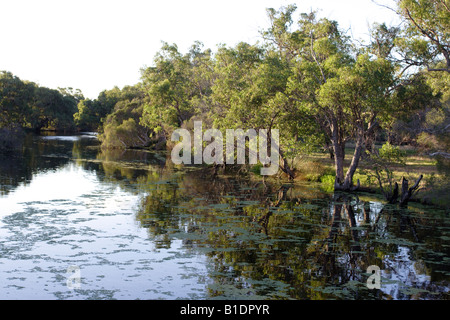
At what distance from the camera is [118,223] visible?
18.2 meters

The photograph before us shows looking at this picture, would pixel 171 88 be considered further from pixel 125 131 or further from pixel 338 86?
pixel 338 86

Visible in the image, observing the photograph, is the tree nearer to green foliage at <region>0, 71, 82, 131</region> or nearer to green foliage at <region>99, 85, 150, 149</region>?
green foliage at <region>99, 85, 150, 149</region>

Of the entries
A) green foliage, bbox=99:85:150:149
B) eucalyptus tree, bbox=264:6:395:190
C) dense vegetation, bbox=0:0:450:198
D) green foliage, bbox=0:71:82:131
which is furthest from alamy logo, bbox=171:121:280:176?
green foliage, bbox=0:71:82:131

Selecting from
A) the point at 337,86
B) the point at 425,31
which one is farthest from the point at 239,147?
the point at 425,31

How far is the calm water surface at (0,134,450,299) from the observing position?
11375 millimetres

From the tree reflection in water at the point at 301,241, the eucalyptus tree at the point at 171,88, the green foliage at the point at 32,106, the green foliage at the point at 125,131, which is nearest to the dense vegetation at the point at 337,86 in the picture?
the tree reflection in water at the point at 301,241

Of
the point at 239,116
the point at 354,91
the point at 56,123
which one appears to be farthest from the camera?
the point at 56,123

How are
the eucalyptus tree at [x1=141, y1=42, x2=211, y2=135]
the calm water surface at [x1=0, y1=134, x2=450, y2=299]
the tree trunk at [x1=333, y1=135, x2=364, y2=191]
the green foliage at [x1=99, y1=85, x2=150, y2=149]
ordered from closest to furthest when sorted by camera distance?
the calm water surface at [x1=0, y1=134, x2=450, y2=299] → the tree trunk at [x1=333, y1=135, x2=364, y2=191] → the eucalyptus tree at [x1=141, y1=42, x2=211, y2=135] → the green foliage at [x1=99, y1=85, x2=150, y2=149]

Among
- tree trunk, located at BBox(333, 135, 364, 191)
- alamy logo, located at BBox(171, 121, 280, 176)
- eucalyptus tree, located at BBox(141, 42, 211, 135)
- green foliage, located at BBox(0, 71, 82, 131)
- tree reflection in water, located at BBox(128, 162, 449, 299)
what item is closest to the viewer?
tree reflection in water, located at BBox(128, 162, 449, 299)

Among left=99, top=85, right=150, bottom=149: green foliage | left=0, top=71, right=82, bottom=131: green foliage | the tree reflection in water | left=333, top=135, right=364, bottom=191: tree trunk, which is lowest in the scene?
the tree reflection in water

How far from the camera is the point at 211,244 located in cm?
1545

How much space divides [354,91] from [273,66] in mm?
6571

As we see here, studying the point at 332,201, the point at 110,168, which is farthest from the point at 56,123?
the point at 332,201
